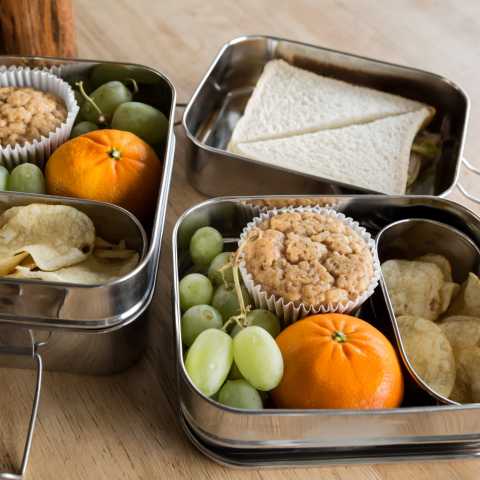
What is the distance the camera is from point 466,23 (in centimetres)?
152

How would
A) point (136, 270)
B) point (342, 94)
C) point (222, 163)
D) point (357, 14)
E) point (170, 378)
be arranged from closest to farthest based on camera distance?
point (136, 270), point (170, 378), point (222, 163), point (342, 94), point (357, 14)

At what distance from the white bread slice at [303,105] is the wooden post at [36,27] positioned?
43cm

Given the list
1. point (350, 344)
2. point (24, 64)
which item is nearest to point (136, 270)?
point (350, 344)

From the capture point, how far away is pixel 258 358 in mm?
542

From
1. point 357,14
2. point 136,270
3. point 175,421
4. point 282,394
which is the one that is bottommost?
point 175,421

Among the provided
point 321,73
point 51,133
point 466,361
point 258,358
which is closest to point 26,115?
point 51,133

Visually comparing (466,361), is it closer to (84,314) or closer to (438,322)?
(438,322)

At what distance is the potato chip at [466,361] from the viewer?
2.12 ft

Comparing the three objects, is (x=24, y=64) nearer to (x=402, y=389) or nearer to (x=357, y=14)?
(x=402, y=389)

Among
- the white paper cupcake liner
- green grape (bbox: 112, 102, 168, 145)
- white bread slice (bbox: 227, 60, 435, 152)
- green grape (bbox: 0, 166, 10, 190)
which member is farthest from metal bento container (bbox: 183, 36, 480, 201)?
green grape (bbox: 0, 166, 10, 190)

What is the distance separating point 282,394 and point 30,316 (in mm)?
332

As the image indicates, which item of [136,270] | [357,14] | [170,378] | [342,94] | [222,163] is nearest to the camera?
[136,270]

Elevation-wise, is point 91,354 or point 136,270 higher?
point 136,270

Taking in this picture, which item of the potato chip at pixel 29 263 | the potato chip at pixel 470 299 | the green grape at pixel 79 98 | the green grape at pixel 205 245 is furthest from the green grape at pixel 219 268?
the green grape at pixel 79 98
